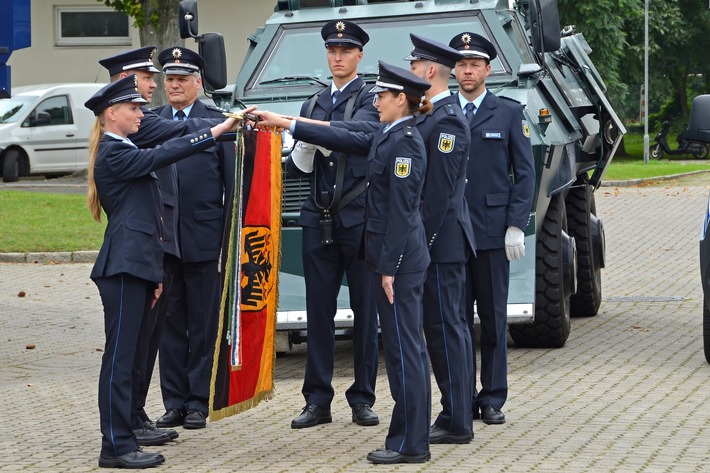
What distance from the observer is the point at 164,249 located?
739 centimetres

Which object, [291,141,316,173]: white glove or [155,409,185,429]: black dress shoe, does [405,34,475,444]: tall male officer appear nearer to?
[291,141,316,173]: white glove

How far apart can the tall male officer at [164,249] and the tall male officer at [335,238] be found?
0.75 metres

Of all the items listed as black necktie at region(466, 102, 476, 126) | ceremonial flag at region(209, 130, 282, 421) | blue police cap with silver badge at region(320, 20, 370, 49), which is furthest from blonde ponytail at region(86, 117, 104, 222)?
black necktie at region(466, 102, 476, 126)

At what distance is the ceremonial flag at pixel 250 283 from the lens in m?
7.23

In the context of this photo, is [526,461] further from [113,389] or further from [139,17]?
[139,17]

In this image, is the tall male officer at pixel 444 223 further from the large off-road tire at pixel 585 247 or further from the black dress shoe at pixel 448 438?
the large off-road tire at pixel 585 247

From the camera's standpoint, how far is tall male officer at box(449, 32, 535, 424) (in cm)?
801

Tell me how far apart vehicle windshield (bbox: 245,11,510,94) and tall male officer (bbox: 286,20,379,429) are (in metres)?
2.20

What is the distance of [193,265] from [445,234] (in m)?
1.64

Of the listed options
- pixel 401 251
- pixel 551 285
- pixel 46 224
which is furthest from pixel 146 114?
pixel 46 224

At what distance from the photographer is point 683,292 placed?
13.5 metres

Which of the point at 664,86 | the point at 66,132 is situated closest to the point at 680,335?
the point at 66,132

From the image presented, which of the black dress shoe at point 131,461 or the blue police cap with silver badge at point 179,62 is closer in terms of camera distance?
the black dress shoe at point 131,461

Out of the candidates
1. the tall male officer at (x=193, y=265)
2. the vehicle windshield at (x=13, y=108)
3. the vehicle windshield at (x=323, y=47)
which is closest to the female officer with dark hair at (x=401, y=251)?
the tall male officer at (x=193, y=265)
